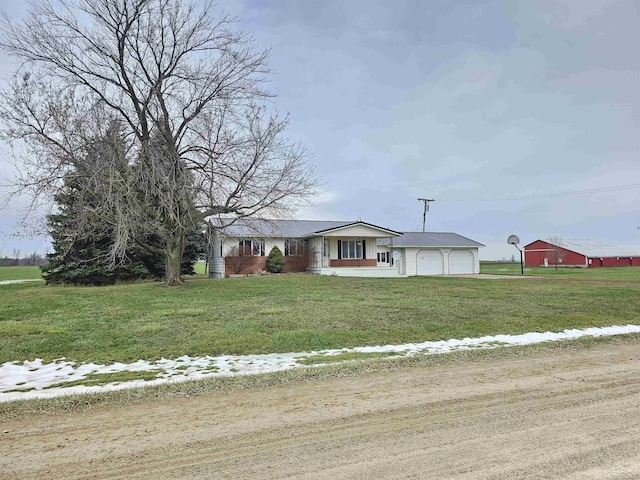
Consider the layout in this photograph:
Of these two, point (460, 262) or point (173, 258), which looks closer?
point (173, 258)

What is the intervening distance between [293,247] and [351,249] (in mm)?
4082

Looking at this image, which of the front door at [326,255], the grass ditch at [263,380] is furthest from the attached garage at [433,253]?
the grass ditch at [263,380]

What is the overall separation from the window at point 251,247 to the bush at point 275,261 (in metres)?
0.72

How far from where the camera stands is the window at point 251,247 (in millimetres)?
27344

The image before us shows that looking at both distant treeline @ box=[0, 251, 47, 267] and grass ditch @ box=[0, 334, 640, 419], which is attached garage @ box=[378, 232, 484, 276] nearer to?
grass ditch @ box=[0, 334, 640, 419]

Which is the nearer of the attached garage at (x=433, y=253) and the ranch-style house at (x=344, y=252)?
the ranch-style house at (x=344, y=252)

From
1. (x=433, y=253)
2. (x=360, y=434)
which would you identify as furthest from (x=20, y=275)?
(x=360, y=434)

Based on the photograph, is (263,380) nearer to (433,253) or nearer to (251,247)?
(251,247)

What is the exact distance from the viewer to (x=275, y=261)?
27516mm

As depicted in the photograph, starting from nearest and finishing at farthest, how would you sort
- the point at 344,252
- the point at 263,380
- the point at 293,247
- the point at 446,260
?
the point at 263,380 < the point at 293,247 < the point at 344,252 < the point at 446,260

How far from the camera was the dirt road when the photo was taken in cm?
296

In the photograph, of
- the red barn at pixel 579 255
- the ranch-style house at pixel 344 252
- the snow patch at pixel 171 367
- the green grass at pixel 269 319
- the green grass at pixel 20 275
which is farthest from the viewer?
the red barn at pixel 579 255

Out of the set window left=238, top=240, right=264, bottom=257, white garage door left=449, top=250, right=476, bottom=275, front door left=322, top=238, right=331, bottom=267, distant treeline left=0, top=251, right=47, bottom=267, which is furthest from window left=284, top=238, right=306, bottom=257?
distant treeline left=0, top=251, right=47, bottom=267

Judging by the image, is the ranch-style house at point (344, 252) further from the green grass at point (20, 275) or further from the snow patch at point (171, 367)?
the green grass at point (20, 275)
